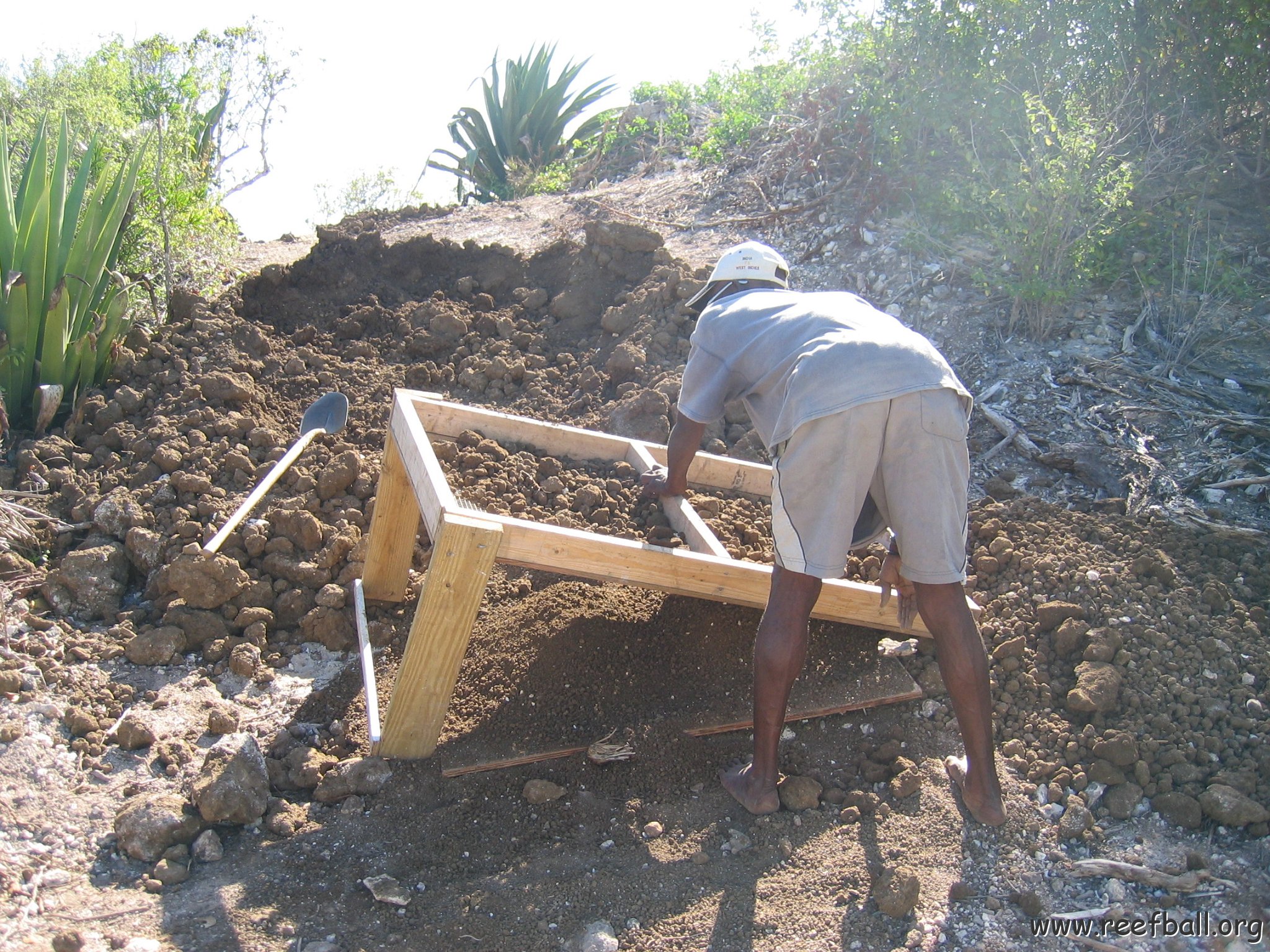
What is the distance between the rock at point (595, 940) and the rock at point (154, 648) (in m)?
1.92

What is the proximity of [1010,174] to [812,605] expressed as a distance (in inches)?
163

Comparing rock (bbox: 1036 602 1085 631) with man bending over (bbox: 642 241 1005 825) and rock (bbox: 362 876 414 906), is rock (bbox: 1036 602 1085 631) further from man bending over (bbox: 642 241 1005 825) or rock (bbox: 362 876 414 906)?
rock (bbox: 362 876 414 906)

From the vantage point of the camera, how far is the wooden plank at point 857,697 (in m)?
3.24

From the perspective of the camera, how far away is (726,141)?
27.0ft

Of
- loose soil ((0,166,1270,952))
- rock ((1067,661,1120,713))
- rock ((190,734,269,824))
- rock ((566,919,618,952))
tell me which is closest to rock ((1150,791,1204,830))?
loose soil ((0,166,1270,952))

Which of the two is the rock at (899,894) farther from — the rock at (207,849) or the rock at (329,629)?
the rock at (329,629)

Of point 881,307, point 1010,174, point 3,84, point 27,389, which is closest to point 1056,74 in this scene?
point 1010,174

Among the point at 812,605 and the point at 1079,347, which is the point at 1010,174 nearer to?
the point at 1079,347

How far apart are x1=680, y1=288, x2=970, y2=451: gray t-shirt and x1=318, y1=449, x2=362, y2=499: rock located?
1861 mm

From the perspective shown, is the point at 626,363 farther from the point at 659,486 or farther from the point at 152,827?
the point at 152,827

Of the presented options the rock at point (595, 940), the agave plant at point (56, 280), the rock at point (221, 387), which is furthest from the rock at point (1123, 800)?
the agave plant at point (56, 280)

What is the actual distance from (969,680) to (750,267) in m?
1.43

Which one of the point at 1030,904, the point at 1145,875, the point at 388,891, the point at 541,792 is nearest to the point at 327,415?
the point at 541,792

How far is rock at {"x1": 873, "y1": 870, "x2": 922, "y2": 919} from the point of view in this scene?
255 cm
